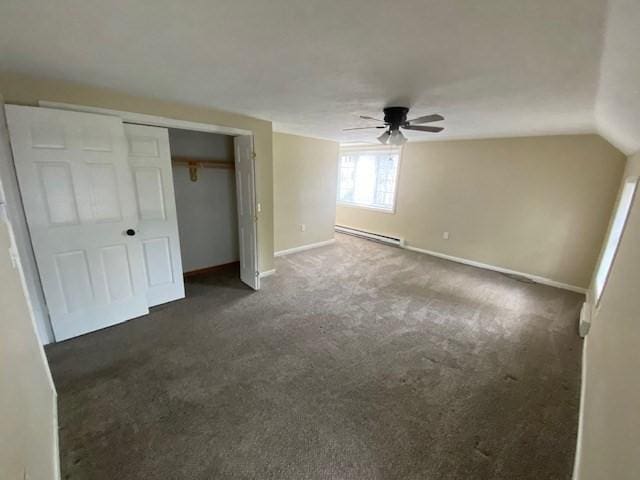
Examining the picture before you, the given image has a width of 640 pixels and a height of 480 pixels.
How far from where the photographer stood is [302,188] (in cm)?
494

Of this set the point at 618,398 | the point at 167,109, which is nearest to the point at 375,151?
the point at 167,109

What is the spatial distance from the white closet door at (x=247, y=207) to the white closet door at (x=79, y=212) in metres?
1.23

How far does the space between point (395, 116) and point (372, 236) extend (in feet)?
12.4

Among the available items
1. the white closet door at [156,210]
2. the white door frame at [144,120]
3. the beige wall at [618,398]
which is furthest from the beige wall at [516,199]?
the white closet door at [156,210]

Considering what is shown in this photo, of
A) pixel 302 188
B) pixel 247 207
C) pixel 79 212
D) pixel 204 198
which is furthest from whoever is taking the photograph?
pixel 302 188

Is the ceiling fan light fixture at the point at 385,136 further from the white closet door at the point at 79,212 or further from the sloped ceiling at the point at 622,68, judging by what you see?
the white closet door at the point at 79,212

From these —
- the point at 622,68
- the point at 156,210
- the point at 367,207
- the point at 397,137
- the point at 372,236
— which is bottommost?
the point at 372,236

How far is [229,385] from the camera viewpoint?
1.99m

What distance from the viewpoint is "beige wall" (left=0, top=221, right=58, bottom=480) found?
86cm

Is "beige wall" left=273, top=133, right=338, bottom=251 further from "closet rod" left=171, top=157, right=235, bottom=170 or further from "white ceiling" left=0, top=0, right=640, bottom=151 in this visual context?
"white ceiling" left=0, top=0, right=640, bottom=151

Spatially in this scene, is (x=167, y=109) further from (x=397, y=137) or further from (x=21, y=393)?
(x=21, y=393)

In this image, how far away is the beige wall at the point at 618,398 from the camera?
0.89m

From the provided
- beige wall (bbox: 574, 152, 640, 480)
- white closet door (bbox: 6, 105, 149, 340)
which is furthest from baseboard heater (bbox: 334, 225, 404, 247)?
white closet door (bbox: 6, 105, 149, 340)

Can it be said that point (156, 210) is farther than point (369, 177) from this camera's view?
No
